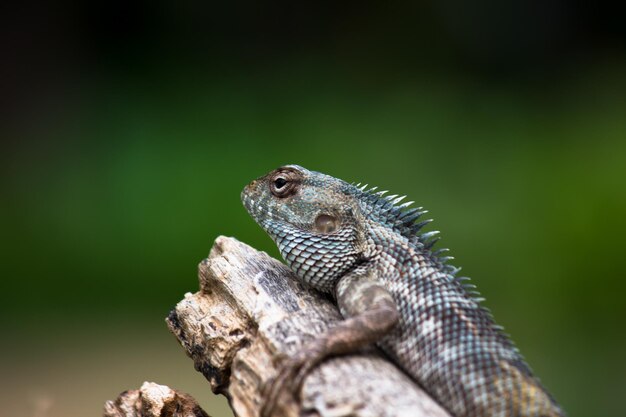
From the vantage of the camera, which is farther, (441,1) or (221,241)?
(441,1)

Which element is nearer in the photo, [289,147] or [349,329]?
[349,329]

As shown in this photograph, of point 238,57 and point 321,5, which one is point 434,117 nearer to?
point 321,5

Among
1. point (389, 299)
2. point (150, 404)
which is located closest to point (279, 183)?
point (389, 299)

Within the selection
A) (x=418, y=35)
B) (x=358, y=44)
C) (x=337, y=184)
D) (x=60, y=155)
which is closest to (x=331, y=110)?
(x=358, y=44)

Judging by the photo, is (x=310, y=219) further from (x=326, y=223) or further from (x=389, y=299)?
(x=389, y=299)

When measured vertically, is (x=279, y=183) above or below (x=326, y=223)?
above

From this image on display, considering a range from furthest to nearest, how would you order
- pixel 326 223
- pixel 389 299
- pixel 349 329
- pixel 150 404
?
pixel 326 223
pixel 150 404
pixel 389 299
pixel 349 329
